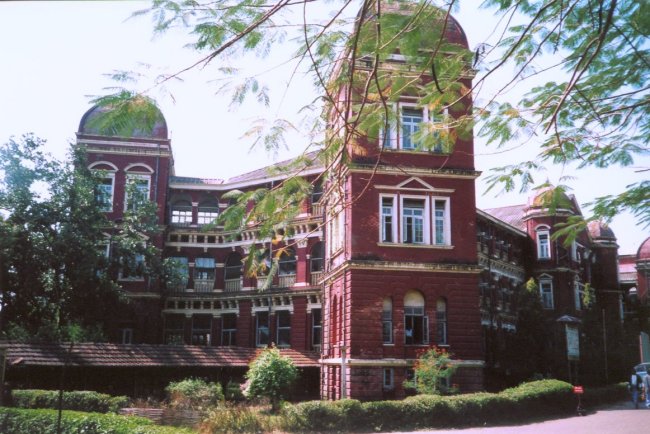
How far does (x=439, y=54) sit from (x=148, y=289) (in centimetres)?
2906

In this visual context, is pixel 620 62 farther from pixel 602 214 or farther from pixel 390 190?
pixel 390 190

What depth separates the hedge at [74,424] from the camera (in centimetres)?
1357

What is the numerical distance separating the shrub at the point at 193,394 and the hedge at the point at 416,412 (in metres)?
4.21

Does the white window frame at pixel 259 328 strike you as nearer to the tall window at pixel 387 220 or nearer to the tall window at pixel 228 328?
the tall window at pixel 228 328

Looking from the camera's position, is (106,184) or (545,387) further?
(106,184)

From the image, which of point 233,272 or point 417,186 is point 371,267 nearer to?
point 417,186

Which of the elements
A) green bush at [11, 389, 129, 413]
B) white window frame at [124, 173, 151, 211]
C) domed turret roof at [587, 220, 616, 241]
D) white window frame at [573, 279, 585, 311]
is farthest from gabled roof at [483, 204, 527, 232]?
green bush at [11, 389, 129, 413]

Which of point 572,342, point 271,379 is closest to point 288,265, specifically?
point 271,379

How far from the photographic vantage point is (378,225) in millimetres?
Result: 23750

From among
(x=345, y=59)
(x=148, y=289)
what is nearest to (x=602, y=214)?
(x=345, y=59)

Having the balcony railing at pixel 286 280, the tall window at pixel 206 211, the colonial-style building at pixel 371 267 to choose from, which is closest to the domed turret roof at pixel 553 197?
the colonial-style building at pixel 371 267

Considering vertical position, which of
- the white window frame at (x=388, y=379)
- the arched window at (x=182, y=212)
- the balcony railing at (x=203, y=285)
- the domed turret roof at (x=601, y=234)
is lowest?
the white window frame at (x=388, y=379)

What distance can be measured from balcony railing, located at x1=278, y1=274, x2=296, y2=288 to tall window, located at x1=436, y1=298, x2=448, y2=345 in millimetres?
11768

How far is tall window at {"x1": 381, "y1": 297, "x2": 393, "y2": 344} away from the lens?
919 inches
